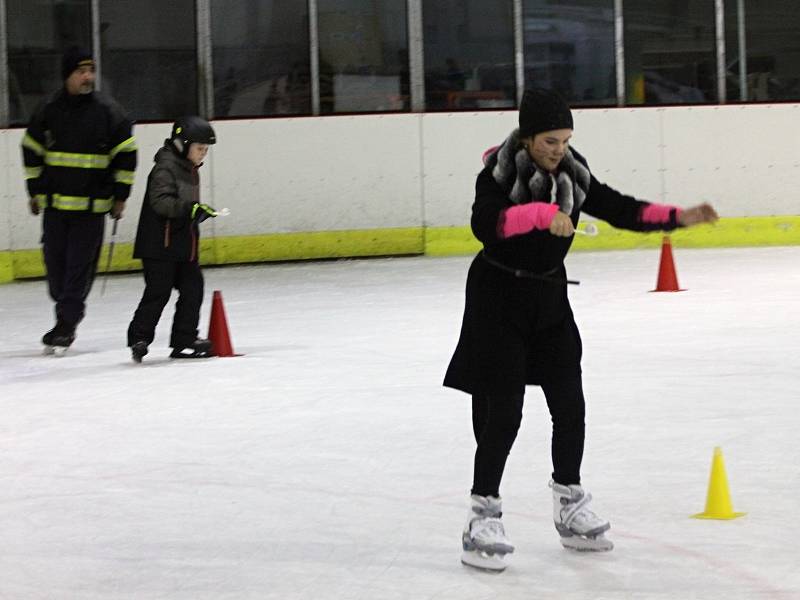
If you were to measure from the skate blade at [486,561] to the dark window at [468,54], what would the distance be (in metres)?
11.1

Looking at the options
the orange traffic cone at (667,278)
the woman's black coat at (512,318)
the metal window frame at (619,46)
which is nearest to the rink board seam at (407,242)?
the metal window frame at (619,46)

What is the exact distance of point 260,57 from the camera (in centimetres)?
1475

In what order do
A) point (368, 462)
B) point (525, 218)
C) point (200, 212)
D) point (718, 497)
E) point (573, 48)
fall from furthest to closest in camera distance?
point (573, 48), point (200, 212), point (368, 462), point (718, 497), point (525, 218)

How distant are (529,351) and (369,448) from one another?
1.58m

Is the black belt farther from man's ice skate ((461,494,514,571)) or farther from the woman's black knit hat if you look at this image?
man's ice skate ((461,494,514,571))

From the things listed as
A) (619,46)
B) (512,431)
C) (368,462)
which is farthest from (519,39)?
(512,431)

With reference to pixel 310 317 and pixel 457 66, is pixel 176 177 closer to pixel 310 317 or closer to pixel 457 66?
pixel 310 317

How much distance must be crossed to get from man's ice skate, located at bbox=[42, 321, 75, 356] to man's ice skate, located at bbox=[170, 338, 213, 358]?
68cm

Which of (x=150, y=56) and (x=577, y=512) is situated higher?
(x=150, y=56)

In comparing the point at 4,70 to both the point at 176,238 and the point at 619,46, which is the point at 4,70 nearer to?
the point at 619,46

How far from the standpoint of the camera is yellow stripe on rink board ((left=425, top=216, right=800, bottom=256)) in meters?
14.7

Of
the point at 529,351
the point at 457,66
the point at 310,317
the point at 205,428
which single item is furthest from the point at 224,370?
Answer: the point at 457,66

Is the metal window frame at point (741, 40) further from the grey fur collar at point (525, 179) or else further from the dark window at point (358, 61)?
the grey fur collar at point (525, 179)

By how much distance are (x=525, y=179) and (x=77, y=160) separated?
5.18 metres
